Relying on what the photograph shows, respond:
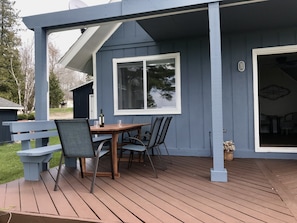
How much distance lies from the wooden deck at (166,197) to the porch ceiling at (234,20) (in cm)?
233

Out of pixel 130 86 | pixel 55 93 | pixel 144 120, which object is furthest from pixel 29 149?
pixel 55 93

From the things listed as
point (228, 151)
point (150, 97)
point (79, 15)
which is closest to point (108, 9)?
point (79, 15)

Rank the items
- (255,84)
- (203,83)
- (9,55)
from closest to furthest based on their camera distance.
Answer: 1. (255,84)
2. (203,83)
3. (9,55)

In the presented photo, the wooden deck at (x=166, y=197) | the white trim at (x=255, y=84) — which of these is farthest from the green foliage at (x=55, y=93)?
the white trim at (x=255, y=84)

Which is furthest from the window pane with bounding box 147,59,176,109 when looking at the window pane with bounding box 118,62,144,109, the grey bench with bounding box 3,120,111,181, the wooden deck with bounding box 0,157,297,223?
the grey bench with bounding box 3,120,111,181

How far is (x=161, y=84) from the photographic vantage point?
5.08 metres

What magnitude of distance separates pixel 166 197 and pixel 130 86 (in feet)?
10.9

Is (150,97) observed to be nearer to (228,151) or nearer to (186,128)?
(186,128)

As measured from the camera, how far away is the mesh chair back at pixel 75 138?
2633mm

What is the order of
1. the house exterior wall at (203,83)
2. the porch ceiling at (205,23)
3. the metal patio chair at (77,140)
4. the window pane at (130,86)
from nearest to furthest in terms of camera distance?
the metal patio chair at (77,140), the porch ceiling at (205,23), the house exterior wall at (203,83), the window pane at (130,86)

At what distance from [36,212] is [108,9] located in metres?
2.78

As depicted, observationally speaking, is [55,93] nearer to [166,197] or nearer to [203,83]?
[203,83]

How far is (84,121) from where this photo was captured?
2.58 m

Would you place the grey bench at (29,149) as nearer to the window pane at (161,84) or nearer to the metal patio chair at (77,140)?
the metal patio chair at (77,140)
